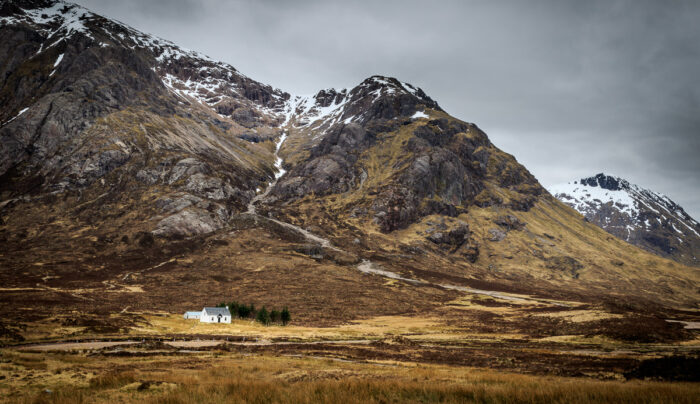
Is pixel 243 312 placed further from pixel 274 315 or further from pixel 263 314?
pixel 274 315

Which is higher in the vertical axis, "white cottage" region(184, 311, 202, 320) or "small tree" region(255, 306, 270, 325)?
"white cottage" region(184, 311, 202, 320)

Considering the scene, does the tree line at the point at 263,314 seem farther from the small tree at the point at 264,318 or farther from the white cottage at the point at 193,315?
the white cottage at the point at 193,315

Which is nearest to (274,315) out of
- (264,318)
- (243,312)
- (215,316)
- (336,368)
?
(264,318)

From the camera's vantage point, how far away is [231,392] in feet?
43.4

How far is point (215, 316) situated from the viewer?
7425 centimetres

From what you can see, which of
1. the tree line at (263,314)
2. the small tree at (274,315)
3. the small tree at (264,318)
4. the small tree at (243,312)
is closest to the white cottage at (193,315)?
the tree line at (263,314)

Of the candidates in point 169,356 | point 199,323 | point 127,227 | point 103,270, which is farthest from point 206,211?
point 169,356

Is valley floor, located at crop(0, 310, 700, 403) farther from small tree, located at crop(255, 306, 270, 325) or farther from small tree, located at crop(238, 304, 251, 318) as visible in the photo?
small tree, located at crop(238, 304, 251, 318)

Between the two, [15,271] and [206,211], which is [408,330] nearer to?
[15,271]

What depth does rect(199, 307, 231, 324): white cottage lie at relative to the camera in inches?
2904

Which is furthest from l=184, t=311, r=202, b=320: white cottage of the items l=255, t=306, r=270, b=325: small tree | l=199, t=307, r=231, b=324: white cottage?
l=255, t=306, r=270, b=325: small tree

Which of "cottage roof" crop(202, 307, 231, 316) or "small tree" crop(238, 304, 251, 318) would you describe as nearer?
"cottage roof" crop(202, 307, 231, 316)

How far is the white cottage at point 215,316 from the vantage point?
2904 inches

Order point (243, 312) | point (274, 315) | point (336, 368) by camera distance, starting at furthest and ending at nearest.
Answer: point (243, 312) < point (274, 315) < point (336, 368)
